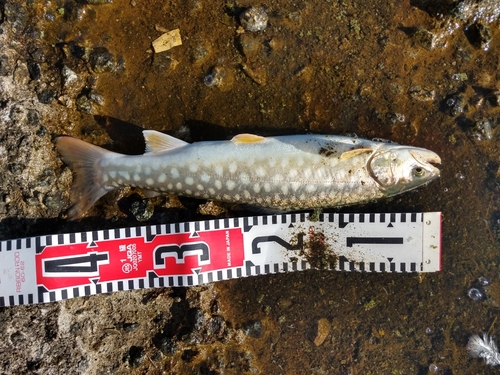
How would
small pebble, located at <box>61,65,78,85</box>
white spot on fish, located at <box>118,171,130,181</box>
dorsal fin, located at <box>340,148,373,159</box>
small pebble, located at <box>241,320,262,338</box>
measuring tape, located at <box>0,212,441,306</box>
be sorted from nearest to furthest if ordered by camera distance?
dorsal fin, located at <box>340,148,373,159</box>
white spot on fish, located at <box>118,171,130,181</box>
measuring tape, located at <box>0,212,441,306</box>
small pebble, located at <box>61,65,78,85</box>
small pebble, located at <box>241,320,262,338</box>

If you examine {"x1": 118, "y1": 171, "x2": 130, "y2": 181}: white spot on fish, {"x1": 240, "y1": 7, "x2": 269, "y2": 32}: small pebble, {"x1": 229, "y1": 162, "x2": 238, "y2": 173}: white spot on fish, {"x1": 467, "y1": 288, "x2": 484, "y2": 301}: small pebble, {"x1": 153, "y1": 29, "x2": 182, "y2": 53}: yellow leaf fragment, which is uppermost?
{"x1": 240, "y1": 7, "x2": 269, "y2": 32}: small pebble

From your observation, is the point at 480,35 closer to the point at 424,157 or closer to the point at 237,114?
the point at 424,157

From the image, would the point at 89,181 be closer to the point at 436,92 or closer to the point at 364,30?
the point at 364,30

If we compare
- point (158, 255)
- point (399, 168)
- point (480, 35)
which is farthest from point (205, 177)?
point (480, 35)

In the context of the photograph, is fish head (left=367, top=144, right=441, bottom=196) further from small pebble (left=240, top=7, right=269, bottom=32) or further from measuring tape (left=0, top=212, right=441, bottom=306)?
small pebble (left=240, top=7, right=269, bottom=32)

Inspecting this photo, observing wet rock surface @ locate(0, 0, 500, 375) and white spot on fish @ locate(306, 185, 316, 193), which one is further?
wet rock surface @ locate(0, 0, 500, 375)

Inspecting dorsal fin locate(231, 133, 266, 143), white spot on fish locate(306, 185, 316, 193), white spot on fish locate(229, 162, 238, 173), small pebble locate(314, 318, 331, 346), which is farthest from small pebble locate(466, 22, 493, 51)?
small pebble locate(314, 318, 331, 346)

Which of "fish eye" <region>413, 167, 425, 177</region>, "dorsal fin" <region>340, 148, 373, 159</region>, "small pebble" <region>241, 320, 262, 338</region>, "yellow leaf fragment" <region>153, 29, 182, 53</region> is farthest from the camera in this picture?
"small pebble" <region>241, 320, 262, 338</region>
